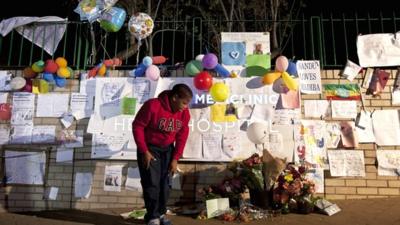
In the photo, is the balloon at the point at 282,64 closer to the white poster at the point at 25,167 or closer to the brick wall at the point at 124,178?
the brick wall at the point at 124,178

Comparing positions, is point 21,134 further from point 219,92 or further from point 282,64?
point 282,64

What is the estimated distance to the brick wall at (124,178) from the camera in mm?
6062

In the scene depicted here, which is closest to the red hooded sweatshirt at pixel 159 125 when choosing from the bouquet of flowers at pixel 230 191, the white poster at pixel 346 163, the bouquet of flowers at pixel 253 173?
the bouquet of flowers at pixel 230 191

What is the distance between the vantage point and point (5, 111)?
21.8 feet

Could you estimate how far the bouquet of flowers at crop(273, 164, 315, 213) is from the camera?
17.7 feet

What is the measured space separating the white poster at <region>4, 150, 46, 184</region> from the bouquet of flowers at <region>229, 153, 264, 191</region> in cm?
286

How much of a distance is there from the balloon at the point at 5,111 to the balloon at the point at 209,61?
294 centimetres

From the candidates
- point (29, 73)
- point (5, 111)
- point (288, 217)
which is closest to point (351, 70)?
point (288, 217)

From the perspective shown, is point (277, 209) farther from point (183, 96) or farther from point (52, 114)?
point (52, 114)

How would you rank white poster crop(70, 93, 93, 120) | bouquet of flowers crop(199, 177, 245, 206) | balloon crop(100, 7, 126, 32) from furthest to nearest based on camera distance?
balloon crop(100, 7, 126, 32)
white poster crop(70, 93, 93, 120)
bouquet of flowers crop(199, 177, 245, 206)

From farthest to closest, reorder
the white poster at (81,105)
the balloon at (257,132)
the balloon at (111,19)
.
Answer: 1. the balloon at (111,19)
2. the white poster at (81,105)
3. the balloon at (257,132)

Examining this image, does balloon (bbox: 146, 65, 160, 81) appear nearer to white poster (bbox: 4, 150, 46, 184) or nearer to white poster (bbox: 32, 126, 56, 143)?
white poster (bbox: 32, 126, 56, 143)

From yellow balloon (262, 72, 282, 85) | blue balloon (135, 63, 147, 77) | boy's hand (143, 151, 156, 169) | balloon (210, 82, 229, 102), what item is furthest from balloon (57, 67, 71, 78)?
yellow balloon (262, 72, 282, 85)

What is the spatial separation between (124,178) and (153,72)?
60.1 inches
